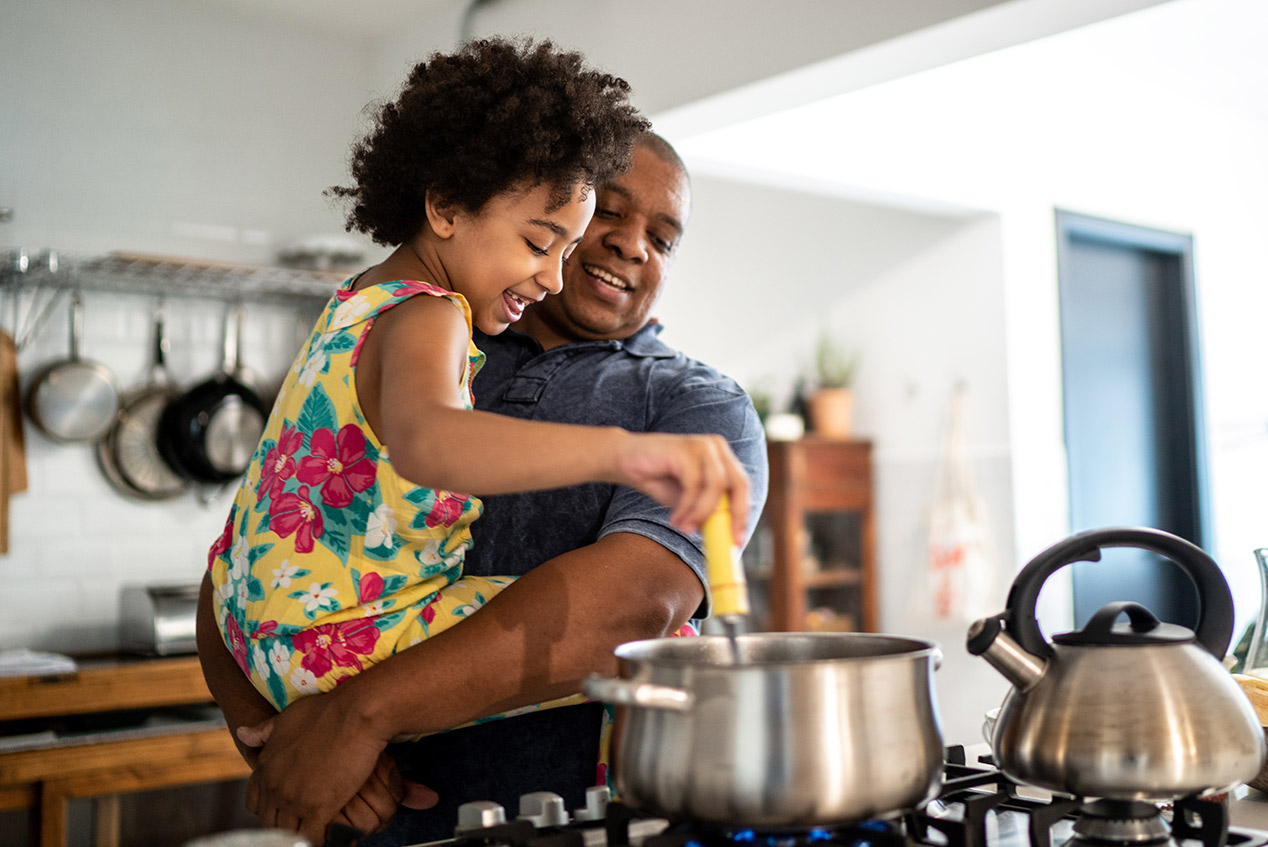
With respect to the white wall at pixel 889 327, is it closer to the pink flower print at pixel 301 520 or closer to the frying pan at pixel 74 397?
the frying pan at pixel 74 397

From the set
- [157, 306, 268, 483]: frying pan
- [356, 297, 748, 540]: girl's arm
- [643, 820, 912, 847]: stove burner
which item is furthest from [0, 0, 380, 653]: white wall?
[643, 820, 912, 847]: stove burner

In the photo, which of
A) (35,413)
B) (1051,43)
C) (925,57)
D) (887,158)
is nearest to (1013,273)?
(887,158)

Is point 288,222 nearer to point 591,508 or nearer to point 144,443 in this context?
point 144,443

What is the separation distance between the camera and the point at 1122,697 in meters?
0.86

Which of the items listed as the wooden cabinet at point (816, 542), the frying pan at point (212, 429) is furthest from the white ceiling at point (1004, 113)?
the frying pan at point (212, 429)

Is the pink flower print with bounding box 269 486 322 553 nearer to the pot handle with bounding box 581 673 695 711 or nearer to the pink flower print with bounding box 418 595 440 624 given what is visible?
the pink flower print with bounding box 418 595 440 624

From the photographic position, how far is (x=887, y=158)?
4074mm

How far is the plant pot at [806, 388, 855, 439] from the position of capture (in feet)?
15.3

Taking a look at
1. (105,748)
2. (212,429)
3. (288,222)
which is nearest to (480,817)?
(105,748)

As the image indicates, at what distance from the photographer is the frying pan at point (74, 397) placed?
3.04m

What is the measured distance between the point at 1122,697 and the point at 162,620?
250 centimetres

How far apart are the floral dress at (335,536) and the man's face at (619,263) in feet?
1.42

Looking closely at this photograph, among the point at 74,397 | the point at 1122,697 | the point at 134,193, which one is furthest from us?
the point at 134,193

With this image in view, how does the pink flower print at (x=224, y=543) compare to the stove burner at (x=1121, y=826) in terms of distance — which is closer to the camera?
the stove burner at (x=1121, y=826)
